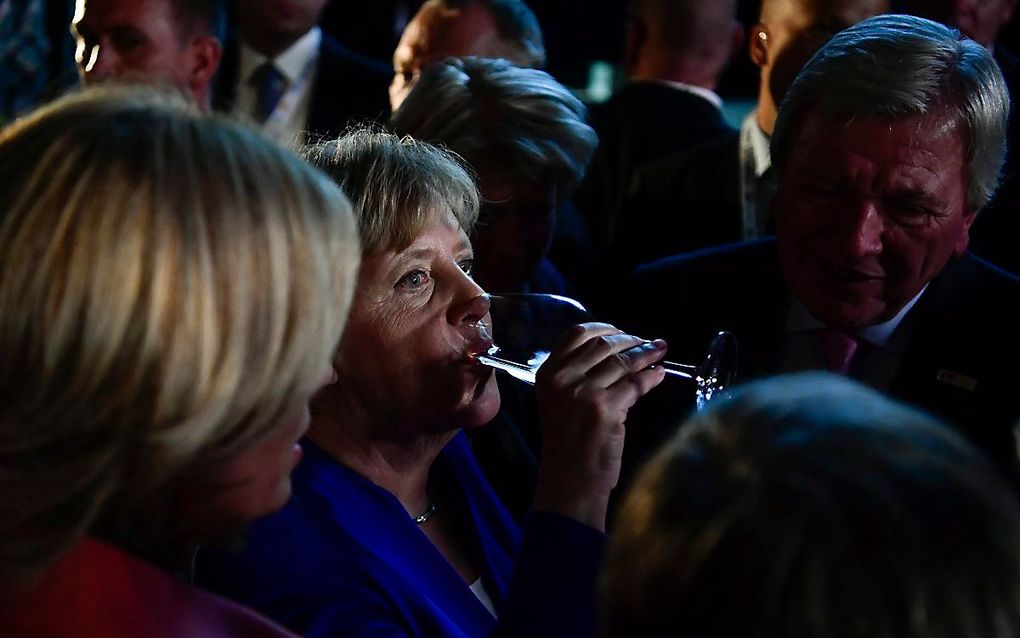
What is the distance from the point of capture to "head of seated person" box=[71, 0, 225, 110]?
14.4ft

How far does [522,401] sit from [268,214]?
156 cm

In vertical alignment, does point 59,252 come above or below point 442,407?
above

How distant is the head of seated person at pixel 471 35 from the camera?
4.01 meters

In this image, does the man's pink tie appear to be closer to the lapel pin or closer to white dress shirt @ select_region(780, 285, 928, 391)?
white dress shirt @ select_region(780, 285, 928, 391)

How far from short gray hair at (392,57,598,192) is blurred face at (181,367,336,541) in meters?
1.61

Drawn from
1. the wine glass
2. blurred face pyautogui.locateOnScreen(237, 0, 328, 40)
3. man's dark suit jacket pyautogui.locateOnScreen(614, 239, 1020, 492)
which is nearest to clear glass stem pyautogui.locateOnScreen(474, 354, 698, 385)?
the wine glass

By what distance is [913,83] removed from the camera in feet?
7.97

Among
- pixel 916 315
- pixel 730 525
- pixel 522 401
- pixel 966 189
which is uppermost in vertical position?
pixel 730 525

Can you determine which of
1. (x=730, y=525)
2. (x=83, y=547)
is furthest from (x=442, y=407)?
(x=730, y=525)

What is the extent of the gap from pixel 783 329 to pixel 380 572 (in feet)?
3.94

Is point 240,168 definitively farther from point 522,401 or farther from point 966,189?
point 966,189

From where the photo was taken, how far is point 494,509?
228 cm

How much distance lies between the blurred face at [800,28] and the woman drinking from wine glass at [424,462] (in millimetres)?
1842

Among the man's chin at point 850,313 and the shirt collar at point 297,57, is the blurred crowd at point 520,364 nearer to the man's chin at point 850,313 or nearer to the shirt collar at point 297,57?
the man's chin at point 850,313
